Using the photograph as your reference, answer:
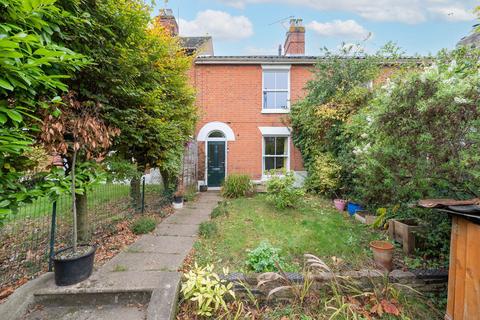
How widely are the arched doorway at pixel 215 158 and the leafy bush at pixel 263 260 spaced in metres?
7.28

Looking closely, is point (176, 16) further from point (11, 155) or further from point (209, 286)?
point (209, 286)

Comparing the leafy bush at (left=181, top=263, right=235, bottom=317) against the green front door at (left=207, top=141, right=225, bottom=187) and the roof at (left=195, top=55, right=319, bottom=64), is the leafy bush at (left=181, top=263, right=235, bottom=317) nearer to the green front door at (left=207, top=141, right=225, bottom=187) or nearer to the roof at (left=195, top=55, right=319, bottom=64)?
the green front door at (left=207, top=141, right=225, bottom=187)

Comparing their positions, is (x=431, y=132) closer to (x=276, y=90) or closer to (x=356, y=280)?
(x=356, y=280)

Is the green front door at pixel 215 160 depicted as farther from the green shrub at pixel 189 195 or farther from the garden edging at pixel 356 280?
the garden edging at pixel 356 280

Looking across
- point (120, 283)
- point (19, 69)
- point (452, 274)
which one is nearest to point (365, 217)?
point (452, 274)

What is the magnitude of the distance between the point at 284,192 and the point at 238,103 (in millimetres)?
5490

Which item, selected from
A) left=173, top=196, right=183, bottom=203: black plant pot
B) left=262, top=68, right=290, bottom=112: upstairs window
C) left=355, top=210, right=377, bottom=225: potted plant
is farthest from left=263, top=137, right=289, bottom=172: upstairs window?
left=355, top=210, right=377, bottom=225: potted plant

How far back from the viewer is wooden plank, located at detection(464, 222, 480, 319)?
239 cm

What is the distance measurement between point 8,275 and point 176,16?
12.3 m

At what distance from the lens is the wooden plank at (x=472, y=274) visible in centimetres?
Result: 239

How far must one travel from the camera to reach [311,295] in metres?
3.16

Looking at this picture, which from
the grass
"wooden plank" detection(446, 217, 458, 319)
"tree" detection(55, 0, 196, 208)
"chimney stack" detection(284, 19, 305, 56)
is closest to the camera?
"wooden plank" detection(446, 217, 458, 319)

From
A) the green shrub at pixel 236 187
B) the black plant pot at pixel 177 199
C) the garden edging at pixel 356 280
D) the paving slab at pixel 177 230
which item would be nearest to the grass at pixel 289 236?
the garden edging at pixel 356 280

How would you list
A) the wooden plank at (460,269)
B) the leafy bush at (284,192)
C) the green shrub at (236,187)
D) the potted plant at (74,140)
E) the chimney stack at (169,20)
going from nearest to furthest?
the wooden plank at (460,269) < the potted plant at (74,140) < the leafy bush at (284,192) < the green shrub at (236,187) < the chimney stack at (169,20)
